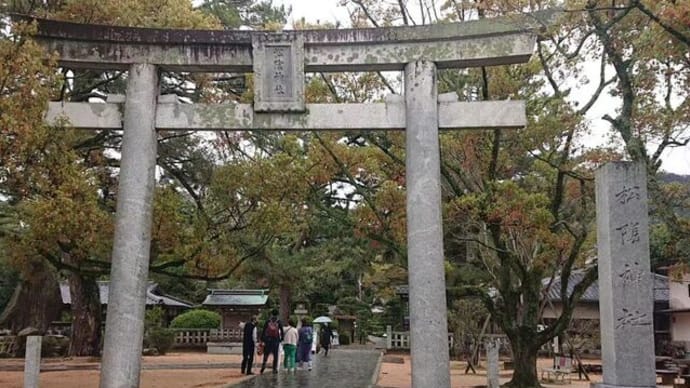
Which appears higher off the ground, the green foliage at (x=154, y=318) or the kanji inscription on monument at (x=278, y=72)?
the kanji inscription on monument at (x=278, y=72)

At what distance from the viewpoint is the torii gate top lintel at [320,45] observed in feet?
34.6

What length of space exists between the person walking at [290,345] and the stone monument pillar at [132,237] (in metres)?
7.40

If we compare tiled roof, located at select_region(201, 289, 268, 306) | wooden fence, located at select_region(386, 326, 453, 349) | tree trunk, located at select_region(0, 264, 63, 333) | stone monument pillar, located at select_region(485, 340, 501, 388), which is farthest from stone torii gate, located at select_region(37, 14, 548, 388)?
wooden fence, located at select_region(386, 326, 453, 349)

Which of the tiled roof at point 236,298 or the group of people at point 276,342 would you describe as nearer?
the group of people at point 276,342

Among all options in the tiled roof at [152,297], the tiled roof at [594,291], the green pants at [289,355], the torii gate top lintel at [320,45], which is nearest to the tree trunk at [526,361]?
the green pants at [289,355]

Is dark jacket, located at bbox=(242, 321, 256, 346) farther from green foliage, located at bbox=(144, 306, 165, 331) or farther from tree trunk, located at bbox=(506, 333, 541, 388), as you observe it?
green foliage, located at bbox=(144, 306, 165, 331)

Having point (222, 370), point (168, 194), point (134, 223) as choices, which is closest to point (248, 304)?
point (222, 370)

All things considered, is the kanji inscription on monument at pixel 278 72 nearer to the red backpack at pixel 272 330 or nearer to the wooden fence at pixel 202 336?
the red backpack at pixel 272 330

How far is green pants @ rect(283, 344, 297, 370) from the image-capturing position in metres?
17.6

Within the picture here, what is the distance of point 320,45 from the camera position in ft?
35.4

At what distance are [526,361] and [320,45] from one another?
8.84m

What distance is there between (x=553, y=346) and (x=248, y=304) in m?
15.3

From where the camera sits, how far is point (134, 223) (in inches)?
397

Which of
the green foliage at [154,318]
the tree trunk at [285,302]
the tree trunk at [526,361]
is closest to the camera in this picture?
the tree trunk at [526,361]
